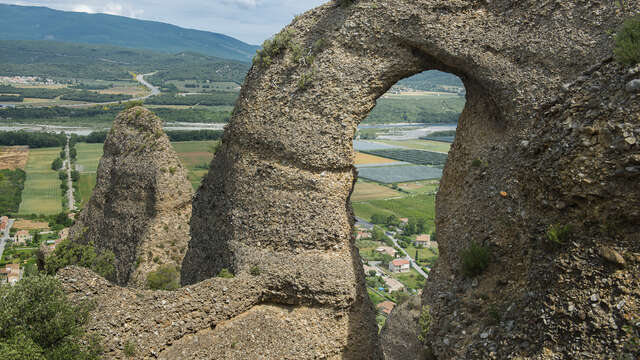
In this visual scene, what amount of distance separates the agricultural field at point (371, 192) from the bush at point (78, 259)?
273 feet

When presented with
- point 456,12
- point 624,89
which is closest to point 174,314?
point 624,89

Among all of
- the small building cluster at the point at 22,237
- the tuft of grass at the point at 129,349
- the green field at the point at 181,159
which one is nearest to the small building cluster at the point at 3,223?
the small building cluster at the point at 22,237

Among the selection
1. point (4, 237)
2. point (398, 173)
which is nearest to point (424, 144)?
point (398, 173)

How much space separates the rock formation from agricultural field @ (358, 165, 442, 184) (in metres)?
99.3

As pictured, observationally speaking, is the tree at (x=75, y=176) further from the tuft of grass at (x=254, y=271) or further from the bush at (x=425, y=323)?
the bush at (x=425, y=323)

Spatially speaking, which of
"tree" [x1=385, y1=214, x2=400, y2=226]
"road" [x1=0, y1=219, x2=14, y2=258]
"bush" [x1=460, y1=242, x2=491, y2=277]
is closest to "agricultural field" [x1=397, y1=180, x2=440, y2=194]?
"tree" [x1=385, y1=214, x2=400, y2=226]

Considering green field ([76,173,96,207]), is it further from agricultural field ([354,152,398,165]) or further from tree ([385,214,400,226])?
agricultural field ([354,152,398,165])

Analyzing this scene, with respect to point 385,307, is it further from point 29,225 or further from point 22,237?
point 29,225

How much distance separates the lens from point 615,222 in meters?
9.66

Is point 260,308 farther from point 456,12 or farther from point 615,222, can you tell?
point 456,12

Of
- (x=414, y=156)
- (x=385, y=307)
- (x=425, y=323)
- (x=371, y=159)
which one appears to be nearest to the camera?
(x=425, y=323)

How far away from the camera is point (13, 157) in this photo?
117000 mm

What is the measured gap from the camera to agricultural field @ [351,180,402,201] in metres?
112

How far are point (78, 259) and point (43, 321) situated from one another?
12.8m
